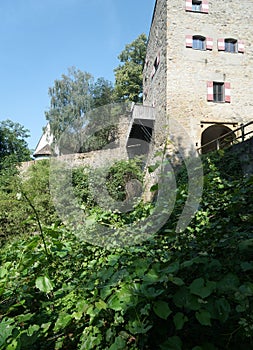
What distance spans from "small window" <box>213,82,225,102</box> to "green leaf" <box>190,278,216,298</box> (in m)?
10.6

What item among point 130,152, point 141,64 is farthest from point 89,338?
point 141,64

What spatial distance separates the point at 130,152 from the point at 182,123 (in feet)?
10.1

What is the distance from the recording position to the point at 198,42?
34.1 feet

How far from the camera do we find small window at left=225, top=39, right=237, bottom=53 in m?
10.6

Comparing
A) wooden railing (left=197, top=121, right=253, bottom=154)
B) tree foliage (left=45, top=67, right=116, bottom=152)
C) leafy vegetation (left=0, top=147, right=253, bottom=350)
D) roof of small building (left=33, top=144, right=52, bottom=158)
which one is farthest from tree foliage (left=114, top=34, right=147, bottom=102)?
leafy vegetation (left=0, top=147, right=253, bottom=350)

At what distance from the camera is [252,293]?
718 mm

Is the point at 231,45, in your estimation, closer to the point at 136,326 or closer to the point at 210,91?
the point at 210,91

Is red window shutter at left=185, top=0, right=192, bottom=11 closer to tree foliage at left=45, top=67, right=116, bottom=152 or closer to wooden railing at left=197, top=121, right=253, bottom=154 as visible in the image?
wooden railing at left=197, top=121, right=253, bottom=154

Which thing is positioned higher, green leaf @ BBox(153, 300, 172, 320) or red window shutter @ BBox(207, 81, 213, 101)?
red window shutter @ BBox(207, 81, 213, 101)

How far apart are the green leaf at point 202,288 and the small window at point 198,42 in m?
11.2

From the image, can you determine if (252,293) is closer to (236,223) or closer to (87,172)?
(236,223)

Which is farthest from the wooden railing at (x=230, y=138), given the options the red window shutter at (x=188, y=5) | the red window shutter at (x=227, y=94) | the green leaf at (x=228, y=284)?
the red window shutter at (x=188, y=5)

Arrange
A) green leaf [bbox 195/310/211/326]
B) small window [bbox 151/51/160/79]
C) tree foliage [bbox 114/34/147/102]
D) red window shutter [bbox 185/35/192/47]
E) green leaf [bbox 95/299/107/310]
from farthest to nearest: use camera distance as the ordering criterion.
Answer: tree foliage [bbox 114/34/147/102], small window [bbox 151/51/160/79], red window shutter [bbox 185/35/192/47], green leaf [bbox 95/299/107/310], green leaf [bbox 195/310/211/326]

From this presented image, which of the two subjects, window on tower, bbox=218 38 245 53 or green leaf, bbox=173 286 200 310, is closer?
green leaf, bbox=173 286 200 310
